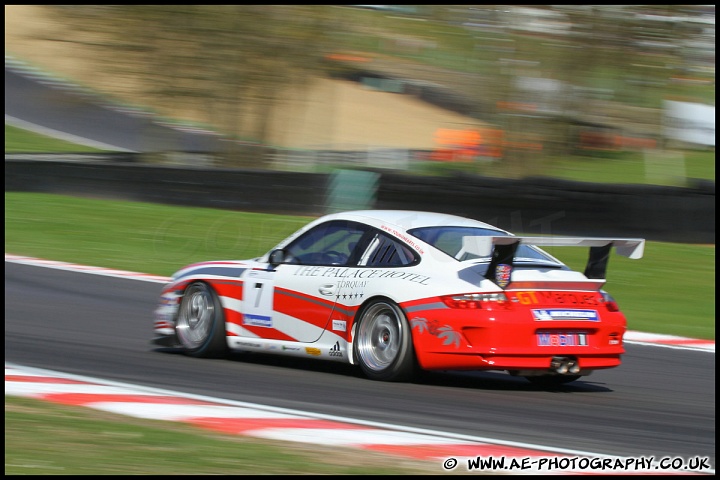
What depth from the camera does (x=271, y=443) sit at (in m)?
5.06

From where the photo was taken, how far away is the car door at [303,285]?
7.48 metres

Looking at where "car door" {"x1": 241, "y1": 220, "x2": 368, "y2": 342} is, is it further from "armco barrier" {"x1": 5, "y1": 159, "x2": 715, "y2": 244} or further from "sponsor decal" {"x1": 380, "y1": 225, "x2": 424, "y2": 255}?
"armco barrier" {"x1": 5, "y1": 159, "x2": 715, "y2": 244}

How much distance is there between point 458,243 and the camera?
721cm

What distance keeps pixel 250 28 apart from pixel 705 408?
15.7 m

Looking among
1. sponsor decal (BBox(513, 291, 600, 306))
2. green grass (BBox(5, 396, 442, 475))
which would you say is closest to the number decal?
sponsor decal (BBox(513, 291, 600, 306))

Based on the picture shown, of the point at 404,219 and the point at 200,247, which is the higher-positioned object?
the point at 404,219

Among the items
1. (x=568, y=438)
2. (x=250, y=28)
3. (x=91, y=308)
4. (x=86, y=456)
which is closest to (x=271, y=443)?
(x=86, y=456)

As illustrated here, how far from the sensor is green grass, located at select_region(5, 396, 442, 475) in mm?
4445

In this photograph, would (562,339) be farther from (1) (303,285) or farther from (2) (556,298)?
(1) (303,285)

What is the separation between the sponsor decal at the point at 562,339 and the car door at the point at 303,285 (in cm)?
149

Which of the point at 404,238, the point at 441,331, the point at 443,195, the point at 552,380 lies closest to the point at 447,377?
the point at 552,380

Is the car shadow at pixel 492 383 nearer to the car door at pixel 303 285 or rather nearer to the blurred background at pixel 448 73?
the car door at pixel 303 285

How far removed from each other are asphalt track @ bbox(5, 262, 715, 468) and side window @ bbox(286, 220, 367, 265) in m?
0.82

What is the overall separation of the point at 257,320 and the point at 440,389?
1.70 meters
